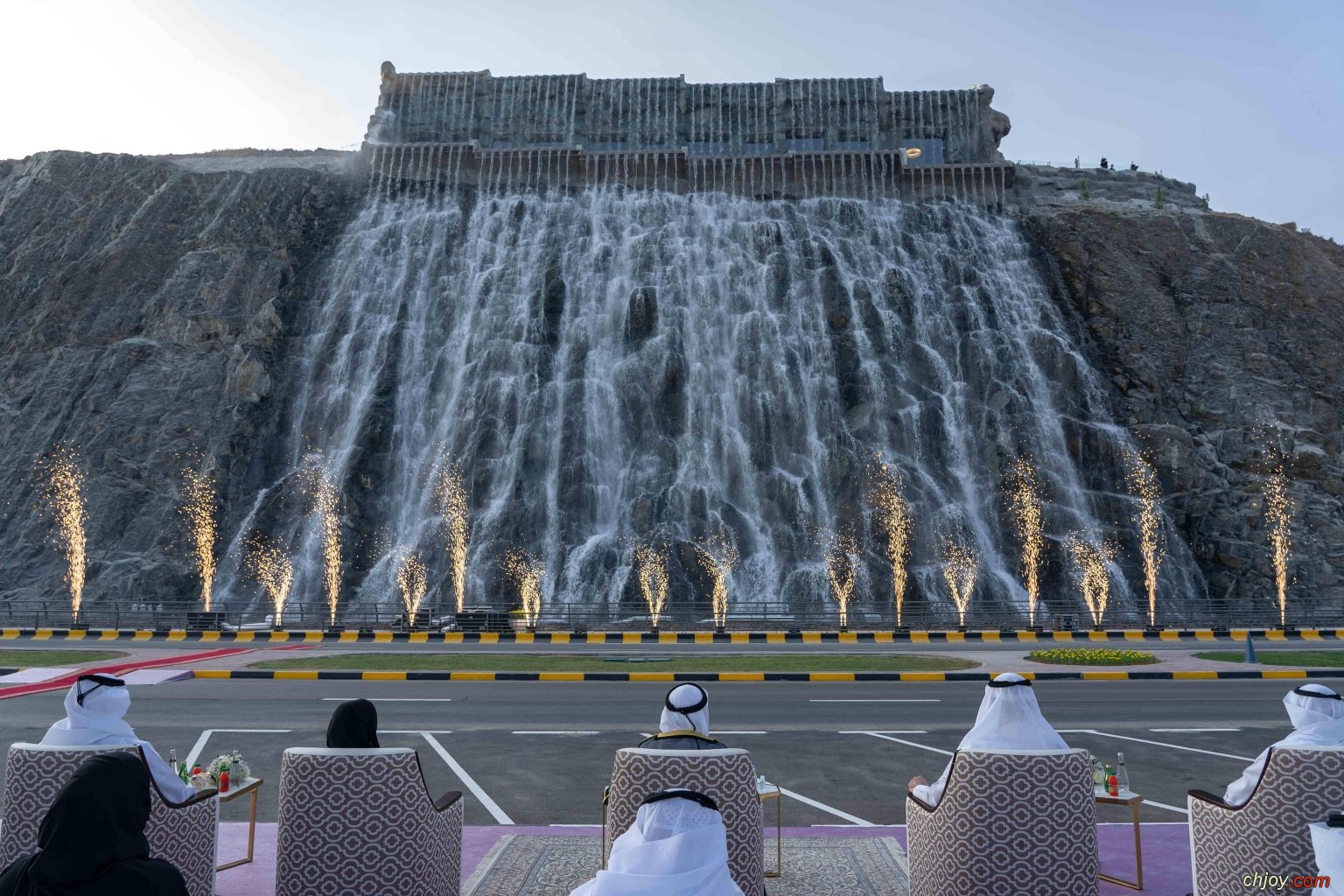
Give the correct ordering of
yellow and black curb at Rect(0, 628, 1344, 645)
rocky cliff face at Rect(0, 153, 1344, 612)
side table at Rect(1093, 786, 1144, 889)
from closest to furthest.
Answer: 1. side table at Rect(1093, 786, 1144, 889)
2. yellow and black curb at Rect(0, 628, 1344, 645)
3. rocky cliff face at Rect(0, 153, 1344, 612)

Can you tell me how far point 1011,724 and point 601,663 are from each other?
54.4ft

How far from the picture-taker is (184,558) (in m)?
43.0

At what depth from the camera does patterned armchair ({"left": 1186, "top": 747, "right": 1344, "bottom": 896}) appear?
15.7 feet

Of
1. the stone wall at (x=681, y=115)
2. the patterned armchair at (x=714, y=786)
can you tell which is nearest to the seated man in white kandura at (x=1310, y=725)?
the patterned armchair at (x=714, y=786)

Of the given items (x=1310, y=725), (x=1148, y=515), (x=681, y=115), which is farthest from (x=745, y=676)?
(x=681, y=115)

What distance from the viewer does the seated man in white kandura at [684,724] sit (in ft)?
17.9

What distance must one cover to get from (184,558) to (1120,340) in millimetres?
50396

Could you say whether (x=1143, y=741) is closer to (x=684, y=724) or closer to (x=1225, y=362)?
(x=684, y=724)

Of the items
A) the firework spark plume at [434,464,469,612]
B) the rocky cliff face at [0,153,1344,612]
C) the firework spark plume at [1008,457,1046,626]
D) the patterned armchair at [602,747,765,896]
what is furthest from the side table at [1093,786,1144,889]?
the rocky cliff face at [0,153,1344,612]

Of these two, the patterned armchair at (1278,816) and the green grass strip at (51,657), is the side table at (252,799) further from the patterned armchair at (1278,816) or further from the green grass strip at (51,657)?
the green grass strip at (51,657)

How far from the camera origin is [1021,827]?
17.1 feet

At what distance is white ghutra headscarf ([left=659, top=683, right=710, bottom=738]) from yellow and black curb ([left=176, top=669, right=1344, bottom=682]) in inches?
524

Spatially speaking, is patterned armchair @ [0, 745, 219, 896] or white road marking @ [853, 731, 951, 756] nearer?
patterned armchair @ [0, 745, 219, 896]

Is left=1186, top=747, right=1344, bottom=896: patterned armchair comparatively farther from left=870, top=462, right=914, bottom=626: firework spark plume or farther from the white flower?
left=870, top=462, right=914, bottom=626: firework spark plume
